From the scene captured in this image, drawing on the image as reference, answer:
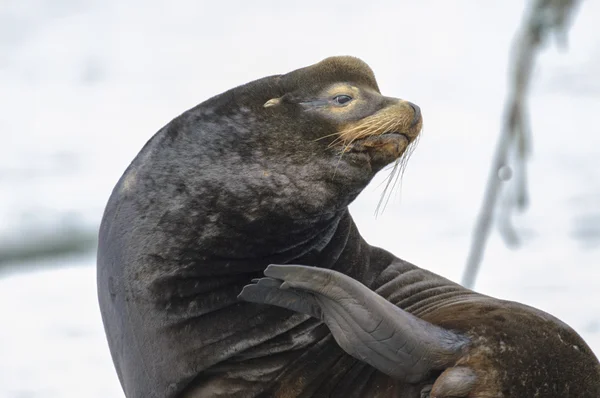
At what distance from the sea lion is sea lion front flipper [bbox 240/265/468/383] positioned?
0.40ft

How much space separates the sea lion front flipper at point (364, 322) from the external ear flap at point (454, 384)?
4 centimetres

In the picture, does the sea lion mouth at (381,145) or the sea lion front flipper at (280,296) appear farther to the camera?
the sea lion mouth at (381,145)

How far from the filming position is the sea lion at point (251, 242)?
3506 mm

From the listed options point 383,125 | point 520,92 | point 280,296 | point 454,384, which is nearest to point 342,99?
point 383,125

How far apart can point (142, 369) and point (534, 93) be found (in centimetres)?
645

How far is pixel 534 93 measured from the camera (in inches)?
374

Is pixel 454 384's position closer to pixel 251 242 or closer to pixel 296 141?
pixel 251 242

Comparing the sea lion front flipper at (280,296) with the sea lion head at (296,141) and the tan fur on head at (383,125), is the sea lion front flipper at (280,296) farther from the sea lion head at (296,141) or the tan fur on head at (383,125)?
the tan fur on head at (383,125)

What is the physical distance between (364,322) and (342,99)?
2.65 ft

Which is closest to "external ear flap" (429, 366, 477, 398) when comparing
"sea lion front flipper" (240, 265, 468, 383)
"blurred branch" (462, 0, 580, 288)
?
"sea lion front flipper" (240, 265, 468, 383)

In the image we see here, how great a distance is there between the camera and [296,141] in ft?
12.0

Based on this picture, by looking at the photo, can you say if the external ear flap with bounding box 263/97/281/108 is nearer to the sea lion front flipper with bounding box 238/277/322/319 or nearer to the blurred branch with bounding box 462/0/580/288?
the sea lion front flipper with bounding box 238/277/322/319

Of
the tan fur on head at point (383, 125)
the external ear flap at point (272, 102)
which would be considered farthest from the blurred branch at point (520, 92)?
the external ear flap at point (272, 102)

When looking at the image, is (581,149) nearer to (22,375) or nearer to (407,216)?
(407,216)
